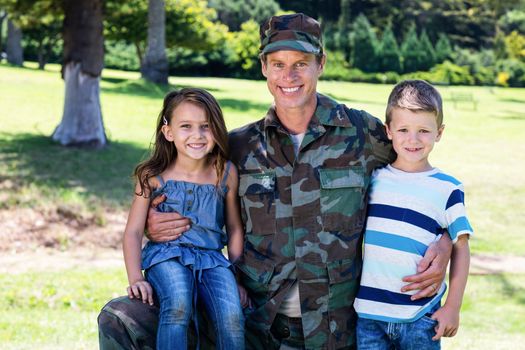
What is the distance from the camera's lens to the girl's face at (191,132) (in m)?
3.37

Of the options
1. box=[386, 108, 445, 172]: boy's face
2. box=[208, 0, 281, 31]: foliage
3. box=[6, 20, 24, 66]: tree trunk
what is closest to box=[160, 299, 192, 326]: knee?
box=[386, 108, 445, 172]: boy's face

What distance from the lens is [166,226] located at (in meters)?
3.34

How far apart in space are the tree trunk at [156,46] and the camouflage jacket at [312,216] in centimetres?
1808

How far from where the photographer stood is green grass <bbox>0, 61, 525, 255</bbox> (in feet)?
33.9

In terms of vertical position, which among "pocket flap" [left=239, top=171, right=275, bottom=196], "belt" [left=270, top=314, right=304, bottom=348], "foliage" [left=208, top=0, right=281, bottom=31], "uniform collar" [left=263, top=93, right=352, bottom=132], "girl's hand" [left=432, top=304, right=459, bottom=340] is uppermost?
"foliage" [left=208, top=0, right=281, bottom=31]

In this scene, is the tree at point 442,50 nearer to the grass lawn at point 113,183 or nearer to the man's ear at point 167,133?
the grass lawn at point 113,183

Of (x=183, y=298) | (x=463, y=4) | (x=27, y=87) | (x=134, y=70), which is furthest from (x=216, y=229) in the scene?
(x=463, y=4)

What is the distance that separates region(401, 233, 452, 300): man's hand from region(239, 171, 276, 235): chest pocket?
0.66 meters

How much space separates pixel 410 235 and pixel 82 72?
32.0ft

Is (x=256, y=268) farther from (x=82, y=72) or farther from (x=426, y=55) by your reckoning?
(x=426, y=55)

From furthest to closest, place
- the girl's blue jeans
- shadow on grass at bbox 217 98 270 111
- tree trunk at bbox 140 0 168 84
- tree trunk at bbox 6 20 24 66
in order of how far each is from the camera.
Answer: tree trunk at bbox 6 20 24 66, tree trunk at bbox 140 0 168 84, shadow on grass at bbox 217 98 270 111, the girl's blue jeans

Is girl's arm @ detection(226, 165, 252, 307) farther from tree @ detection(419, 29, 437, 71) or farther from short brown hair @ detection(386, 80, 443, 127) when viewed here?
tree @ detection(419, 29, 437, 71)

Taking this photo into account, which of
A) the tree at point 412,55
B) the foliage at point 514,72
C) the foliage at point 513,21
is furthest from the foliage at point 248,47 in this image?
the foliage at point 513,21

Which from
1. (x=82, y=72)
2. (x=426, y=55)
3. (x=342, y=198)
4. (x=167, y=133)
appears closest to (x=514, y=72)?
(x=426, y=55)
